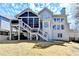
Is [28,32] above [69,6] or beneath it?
beneath

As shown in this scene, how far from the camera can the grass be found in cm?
488

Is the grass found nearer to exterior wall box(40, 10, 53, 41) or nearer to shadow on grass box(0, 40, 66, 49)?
shadow on grass box(0, 40, 66, 49)

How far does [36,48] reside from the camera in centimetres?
492

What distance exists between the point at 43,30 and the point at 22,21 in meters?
0.34

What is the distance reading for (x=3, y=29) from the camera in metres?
4.95

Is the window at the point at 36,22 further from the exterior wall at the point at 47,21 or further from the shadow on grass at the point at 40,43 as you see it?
the shadow on grass at the point at 40,43

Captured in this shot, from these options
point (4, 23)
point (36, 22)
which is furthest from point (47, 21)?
point (4, 23)

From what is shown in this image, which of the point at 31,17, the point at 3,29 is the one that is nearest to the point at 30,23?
the point at 31,17

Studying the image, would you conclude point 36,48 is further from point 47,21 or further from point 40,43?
point 47,21

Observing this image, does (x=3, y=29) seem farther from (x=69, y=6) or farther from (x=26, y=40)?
(x=69, y=6)

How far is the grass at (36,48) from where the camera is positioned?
488cm

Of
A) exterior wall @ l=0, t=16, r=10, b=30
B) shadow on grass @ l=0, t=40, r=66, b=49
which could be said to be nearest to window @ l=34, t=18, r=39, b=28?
shadow on grass @ l=0, t=40, r=66, b=49

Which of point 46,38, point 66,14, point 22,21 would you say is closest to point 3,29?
point 22,21

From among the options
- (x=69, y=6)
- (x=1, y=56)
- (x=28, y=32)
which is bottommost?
(x=1, y=56)
